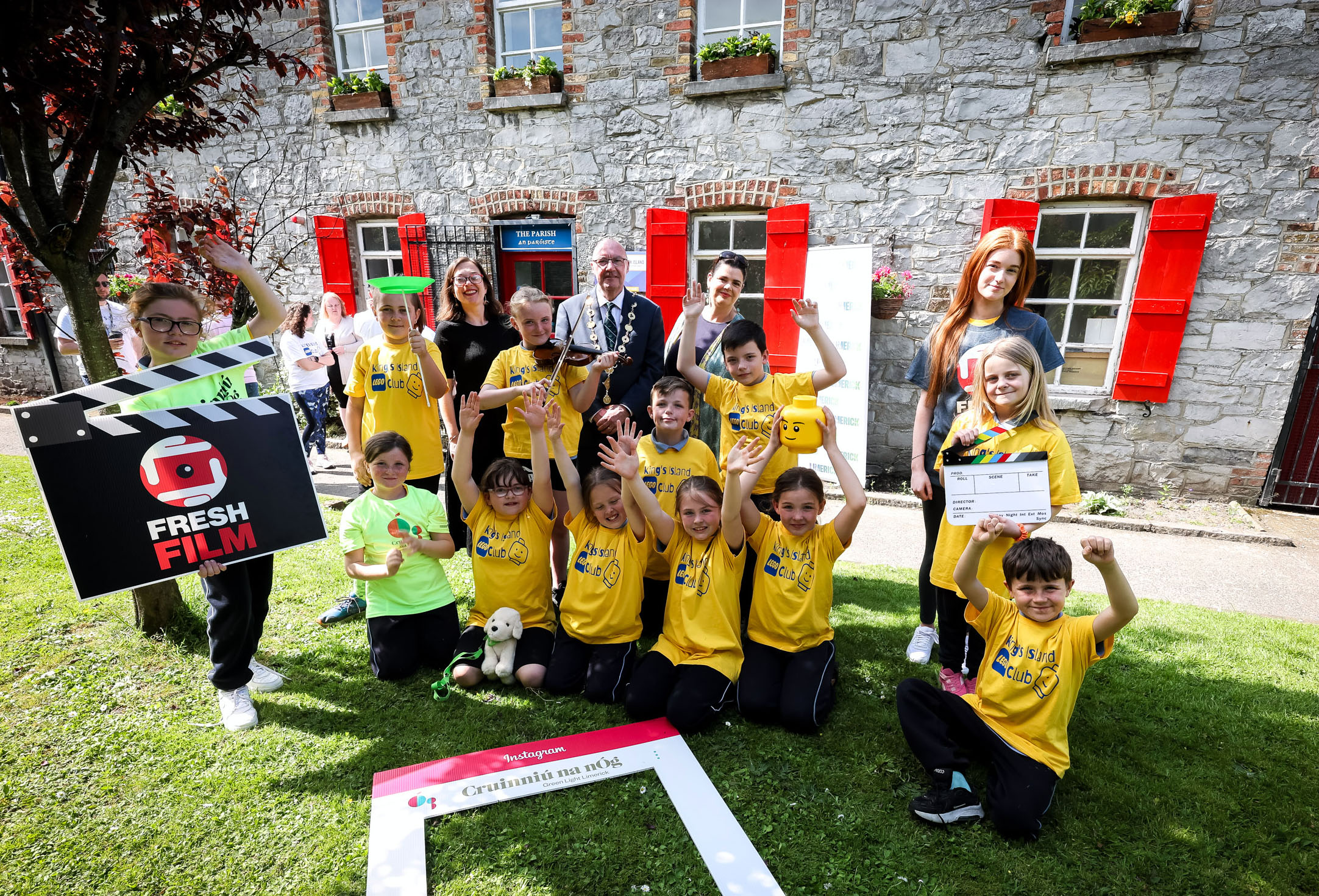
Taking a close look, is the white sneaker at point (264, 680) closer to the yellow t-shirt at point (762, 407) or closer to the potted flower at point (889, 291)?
the yellow t-shirt at point (762, 407)

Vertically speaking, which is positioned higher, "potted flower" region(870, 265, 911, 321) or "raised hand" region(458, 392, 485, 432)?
"potted flower" region(870, 265, 911, 321)

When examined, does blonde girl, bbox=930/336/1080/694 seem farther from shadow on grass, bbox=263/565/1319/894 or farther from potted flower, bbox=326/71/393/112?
potted flower, bbox=326/71/393/112

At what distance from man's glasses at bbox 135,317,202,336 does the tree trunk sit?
1.67 metres

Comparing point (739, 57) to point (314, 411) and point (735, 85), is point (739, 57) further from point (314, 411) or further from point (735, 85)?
point (314, 411)

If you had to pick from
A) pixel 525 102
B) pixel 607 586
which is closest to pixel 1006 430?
pixel 607 586

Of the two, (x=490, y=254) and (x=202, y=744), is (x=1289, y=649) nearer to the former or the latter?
(x=202, y=744)

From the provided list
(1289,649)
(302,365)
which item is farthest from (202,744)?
(1289,649)

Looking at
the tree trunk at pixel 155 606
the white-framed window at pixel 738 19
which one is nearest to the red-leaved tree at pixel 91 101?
the tree trunk at pixel 155 606

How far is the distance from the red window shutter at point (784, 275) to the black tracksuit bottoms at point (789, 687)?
4.32 m

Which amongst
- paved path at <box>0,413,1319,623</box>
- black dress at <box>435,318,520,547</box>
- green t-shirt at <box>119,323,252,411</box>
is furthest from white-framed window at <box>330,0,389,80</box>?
green t-shirt at <box>119,323,252,411</box>

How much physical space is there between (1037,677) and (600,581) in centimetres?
205

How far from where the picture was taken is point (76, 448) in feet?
8.33

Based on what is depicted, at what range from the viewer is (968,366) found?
312 centimetres

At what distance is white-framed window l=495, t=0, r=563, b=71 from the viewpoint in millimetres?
7570
